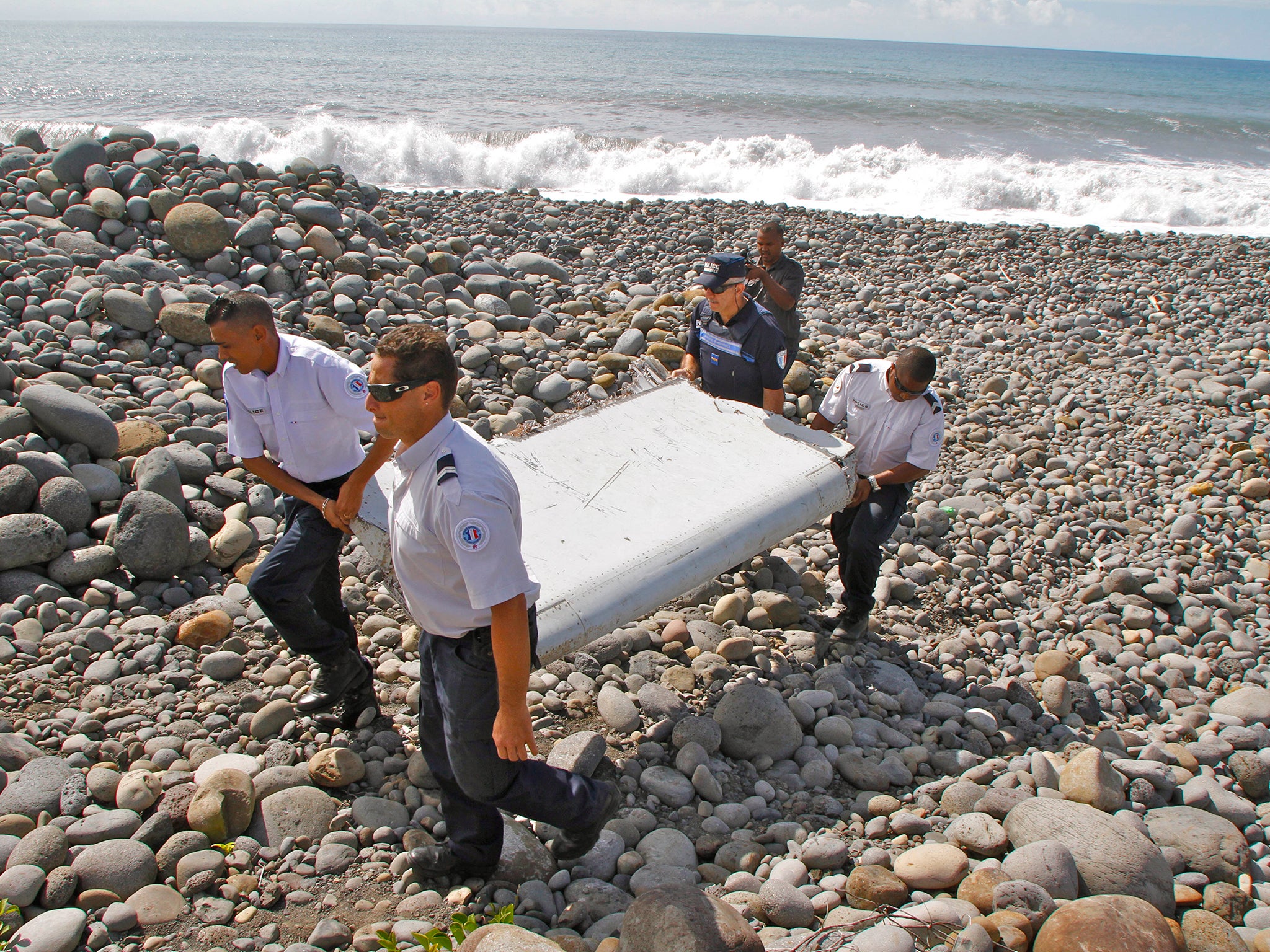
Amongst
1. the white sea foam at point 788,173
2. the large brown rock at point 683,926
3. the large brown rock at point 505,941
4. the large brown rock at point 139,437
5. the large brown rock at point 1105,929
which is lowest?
the large brown rock at point 505,941

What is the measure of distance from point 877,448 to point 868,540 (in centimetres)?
47

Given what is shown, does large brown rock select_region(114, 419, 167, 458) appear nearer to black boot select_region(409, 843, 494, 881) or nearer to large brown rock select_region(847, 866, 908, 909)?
black boot select_region(409, 843, 494, 881)

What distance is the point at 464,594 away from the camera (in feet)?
7.82

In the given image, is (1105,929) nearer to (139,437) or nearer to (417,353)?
(417,353)

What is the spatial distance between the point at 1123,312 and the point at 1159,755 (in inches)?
300

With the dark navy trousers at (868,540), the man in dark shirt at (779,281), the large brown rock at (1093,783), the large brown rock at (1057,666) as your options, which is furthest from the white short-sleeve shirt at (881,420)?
the large brown rock at (1093,783)

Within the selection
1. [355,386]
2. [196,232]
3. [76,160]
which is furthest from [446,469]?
[76,160]

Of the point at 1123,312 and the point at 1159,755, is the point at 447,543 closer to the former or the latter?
the point at 1159,755

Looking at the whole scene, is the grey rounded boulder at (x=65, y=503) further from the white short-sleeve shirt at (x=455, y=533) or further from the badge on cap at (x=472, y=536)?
the badge on cap at (x=472, y=536)

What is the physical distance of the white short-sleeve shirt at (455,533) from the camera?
2.20m

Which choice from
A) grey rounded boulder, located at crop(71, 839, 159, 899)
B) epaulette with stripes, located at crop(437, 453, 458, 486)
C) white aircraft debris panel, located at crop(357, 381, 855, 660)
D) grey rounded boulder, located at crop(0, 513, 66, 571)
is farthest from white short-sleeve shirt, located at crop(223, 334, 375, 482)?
grey rounded boulder, located at crop(0, 513, 66, 571)

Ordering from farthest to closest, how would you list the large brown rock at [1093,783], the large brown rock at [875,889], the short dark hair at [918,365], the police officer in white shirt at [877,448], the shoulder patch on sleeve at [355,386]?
the police officer in white shirt at [877,448] → the short dark hair at [918,365] → the shoulder patch on sleeve at [355,386] → the large brown rock at [1093,783] → the large brown rock at [875,889]

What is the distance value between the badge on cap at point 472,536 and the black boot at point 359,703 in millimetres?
1575

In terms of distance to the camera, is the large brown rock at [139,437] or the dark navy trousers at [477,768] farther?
the large brown rock at [139,437]
